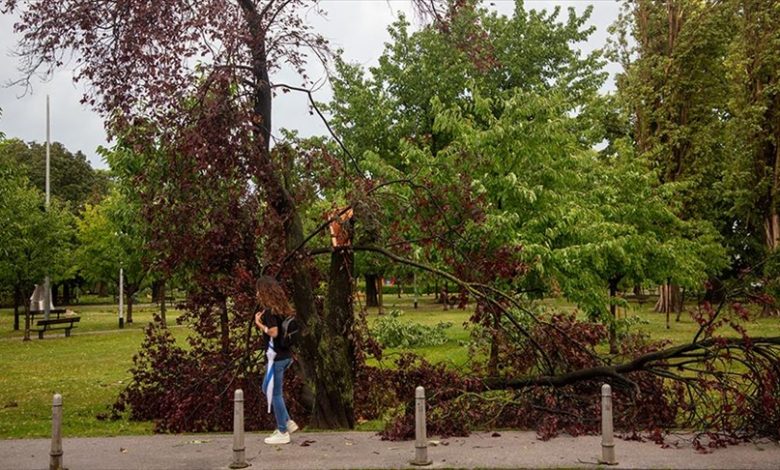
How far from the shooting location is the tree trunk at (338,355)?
10508mm

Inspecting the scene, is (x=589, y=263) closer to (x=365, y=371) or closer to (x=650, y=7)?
(x=365, y=371)

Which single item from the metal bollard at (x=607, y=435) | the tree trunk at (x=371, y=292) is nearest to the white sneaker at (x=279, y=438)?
the metal bollard at (x=607, y=435)

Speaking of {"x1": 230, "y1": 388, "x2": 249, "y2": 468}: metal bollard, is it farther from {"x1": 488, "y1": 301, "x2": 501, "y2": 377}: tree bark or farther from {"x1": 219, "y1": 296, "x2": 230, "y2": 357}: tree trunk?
{"x1": 488, "y1": 301, "x2": 501, "y2": 377}: tree bark

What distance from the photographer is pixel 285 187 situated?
38.6 ft

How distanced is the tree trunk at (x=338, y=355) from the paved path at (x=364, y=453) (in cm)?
88

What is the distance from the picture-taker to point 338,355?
34.9 ft

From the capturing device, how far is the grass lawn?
37.8 feet

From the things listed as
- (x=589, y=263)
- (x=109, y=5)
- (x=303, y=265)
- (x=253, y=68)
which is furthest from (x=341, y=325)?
(x=589, y=263)

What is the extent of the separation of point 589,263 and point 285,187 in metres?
8.40

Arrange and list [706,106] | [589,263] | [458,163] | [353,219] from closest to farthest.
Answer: [353,219], [458,163], [589,263], [706,106]

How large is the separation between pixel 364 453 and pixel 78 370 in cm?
1292

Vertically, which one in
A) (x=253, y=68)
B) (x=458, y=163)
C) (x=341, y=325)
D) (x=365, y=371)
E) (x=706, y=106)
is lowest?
(x=365, y=371)

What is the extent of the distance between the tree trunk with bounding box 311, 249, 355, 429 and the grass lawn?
1.65 metres

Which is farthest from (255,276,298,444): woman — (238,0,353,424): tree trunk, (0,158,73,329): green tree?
(0,158,73,329): green tree
